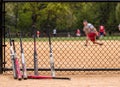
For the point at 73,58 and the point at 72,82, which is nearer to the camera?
the point at 72,82

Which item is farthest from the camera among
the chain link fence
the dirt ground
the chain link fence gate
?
the chain link fence

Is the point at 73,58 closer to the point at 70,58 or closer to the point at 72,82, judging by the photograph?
the point at 70,58

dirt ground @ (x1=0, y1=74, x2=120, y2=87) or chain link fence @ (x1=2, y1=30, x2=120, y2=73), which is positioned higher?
chain link fence @ (x1=2, y1=30, x2=120, y2=73)

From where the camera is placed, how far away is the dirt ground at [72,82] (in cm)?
793

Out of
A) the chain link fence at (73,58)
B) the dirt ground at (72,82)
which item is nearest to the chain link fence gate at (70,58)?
the chain link fence at (73,58)

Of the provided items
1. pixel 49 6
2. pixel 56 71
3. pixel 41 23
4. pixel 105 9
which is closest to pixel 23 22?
pixel 41 23

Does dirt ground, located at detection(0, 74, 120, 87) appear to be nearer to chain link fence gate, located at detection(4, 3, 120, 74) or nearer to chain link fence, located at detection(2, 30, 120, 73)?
chain link fence gate, located at detection(4, 3, 120, 74)

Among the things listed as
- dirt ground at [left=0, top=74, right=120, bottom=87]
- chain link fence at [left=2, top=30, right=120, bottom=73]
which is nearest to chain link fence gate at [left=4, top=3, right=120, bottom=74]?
chain link fence at [left=2, top=30, right=120, bottom=73]

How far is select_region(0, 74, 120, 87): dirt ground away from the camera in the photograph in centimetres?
793

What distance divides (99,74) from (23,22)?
43.7 m

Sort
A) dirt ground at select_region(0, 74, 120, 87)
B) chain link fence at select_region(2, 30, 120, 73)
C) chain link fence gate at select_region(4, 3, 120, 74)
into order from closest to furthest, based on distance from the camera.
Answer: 1. dirt ground at select_region(0, 74, 120, 87)
2. chain link fence gate at select_region(4, 3, 120, 74)
3. chain link fence at select_region(2, 30, 120, 73)

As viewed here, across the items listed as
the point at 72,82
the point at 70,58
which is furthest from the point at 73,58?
the point at 72,82

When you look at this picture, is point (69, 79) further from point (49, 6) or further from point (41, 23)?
point (49, 6)

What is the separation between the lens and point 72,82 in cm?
830
